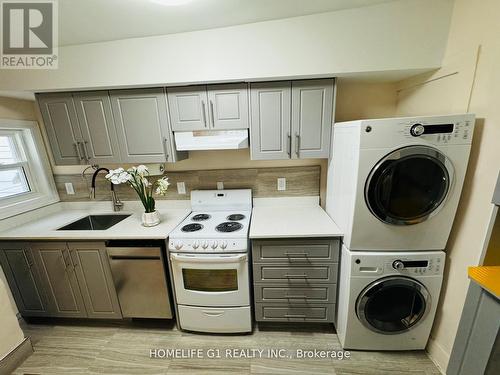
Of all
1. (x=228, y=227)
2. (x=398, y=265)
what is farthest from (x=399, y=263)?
(x=228, y=227)

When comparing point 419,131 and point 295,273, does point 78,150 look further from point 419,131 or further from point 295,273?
point 419,131

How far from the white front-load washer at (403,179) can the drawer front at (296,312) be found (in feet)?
2.16

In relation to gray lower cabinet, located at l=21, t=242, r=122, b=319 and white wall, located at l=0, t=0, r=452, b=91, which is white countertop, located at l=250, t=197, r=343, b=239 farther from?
gray lower cabinet, located at l=21, t=242, r=122, b=319

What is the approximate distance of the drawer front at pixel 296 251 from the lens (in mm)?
1556

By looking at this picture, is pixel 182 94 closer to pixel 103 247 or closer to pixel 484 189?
pixel 103 247

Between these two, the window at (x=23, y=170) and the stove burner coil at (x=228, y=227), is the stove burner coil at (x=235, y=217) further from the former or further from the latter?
the window at (x=23, y=170)

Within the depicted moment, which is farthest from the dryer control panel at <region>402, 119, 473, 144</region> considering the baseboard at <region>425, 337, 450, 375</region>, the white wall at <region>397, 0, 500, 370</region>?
the baseboard at <region>425, 337, 450, 375</region>

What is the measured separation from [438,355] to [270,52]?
2.48 metres

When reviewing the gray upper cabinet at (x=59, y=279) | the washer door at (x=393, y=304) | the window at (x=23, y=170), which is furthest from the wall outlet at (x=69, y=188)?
the washer door at (x=393, y=304)

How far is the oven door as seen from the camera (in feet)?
5.11

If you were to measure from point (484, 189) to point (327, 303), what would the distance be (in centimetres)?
126

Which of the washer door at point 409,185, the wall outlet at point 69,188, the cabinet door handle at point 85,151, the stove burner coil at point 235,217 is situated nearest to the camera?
the washer door at point 409,185

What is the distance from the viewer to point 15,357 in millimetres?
1562

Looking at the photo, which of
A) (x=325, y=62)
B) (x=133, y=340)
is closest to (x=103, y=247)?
(x=133, y=340)
